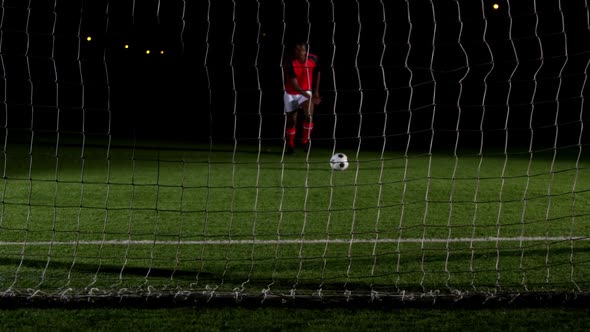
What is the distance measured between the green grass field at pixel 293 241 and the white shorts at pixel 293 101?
2795mm

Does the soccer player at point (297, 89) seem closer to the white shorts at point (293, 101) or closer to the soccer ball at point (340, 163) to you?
the white shorts at point (293, 101)

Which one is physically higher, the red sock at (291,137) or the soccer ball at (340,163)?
the soccer ball at (340,163)

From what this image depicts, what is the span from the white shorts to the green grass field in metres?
2.80

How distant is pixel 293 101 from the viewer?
10.7 m

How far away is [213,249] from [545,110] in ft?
52.4

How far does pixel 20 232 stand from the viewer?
5148 mm

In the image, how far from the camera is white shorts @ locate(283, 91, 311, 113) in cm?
1067

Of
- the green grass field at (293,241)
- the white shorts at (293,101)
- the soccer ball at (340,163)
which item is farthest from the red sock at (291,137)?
the green grass field at (293,241)

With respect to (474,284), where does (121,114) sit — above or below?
below

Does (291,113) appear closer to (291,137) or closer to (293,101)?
(293,101)

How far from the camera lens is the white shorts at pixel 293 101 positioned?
35.0 feet

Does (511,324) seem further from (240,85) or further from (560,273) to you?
(240,85)

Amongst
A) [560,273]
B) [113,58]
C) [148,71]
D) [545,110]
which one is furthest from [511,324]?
[148,71]

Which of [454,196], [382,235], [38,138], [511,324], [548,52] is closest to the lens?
[511,324]
